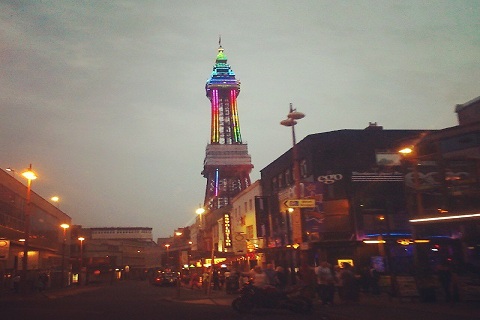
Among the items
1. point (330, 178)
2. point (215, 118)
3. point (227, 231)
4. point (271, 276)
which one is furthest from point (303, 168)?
point (215, 118)

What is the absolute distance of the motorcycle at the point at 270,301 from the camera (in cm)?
1722

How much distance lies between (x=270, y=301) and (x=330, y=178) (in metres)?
14.3

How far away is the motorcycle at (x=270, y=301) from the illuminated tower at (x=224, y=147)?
98.2m

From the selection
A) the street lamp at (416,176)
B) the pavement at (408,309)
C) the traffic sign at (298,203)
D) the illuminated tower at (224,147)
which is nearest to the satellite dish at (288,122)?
the traffic sign at (298,203)

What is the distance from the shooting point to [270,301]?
1723cm

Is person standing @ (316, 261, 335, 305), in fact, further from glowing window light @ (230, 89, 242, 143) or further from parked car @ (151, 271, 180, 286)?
glowing window light @ (230, 89, 242, 143)

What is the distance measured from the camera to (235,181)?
446 feet

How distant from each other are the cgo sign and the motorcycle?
1358cm

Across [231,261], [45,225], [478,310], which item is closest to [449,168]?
[478,310]

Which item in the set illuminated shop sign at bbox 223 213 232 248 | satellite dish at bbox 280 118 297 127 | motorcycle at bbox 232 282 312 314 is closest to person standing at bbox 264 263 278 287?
motorcycle at bbox 232 282 312 314

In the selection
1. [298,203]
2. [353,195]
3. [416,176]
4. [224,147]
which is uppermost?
[224,147]

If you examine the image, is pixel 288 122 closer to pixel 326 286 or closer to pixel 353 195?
pixel 326 286

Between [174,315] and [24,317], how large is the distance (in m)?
4.85

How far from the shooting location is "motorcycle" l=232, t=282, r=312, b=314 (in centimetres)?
1722
